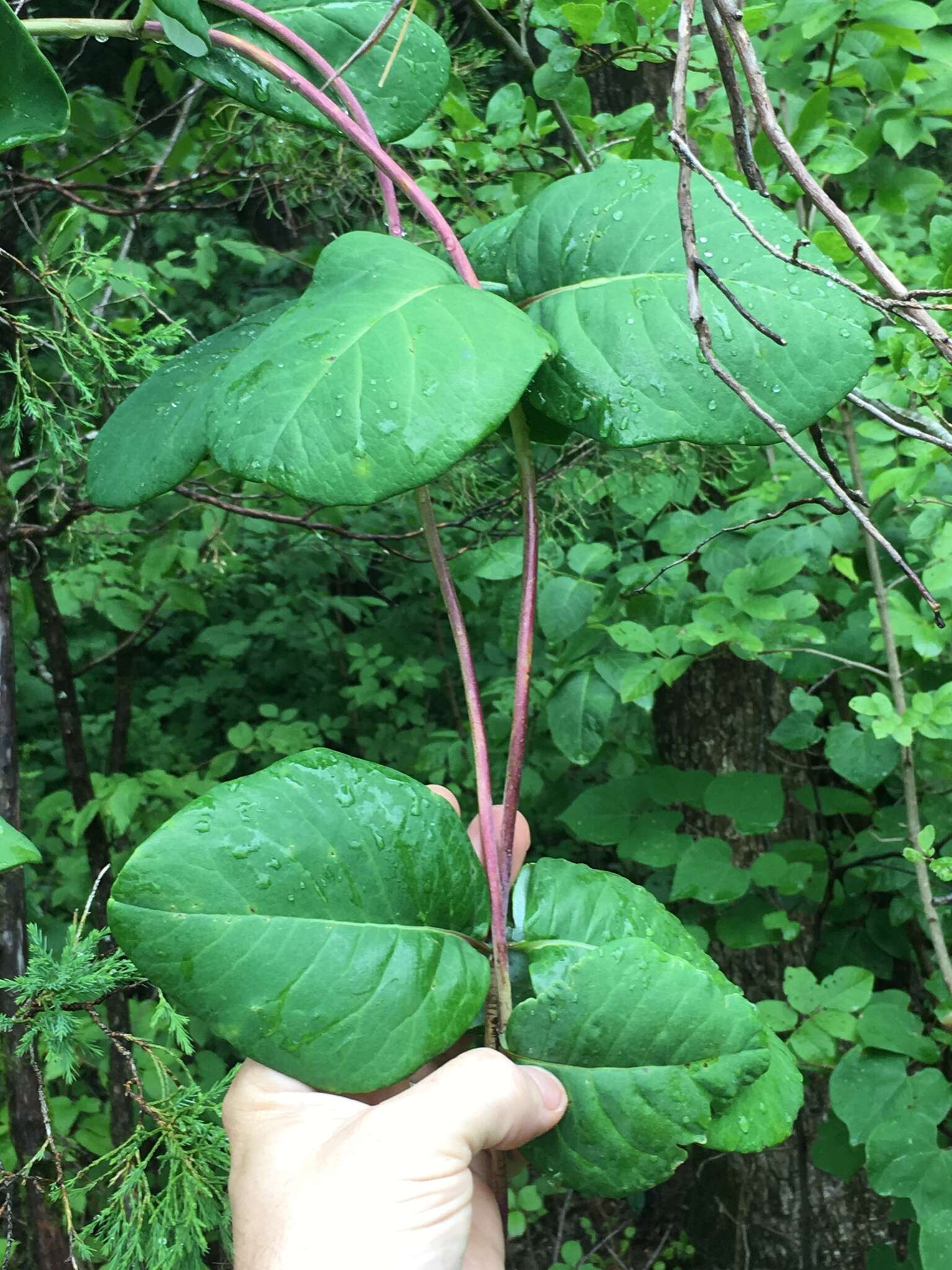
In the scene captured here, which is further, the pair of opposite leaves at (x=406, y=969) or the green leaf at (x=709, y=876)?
the green leaf at (x=709, y=876)

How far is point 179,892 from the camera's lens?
0.57 metres

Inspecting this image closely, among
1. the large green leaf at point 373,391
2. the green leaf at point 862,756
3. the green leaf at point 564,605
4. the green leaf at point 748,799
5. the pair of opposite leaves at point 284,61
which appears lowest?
the green leaf at point 748,799

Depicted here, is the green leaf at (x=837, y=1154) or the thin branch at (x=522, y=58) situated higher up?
the thin branch at (x=522, y=58)

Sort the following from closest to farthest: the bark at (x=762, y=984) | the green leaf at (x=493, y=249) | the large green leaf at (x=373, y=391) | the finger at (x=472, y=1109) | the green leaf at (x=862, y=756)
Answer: the large green leaf at (x=373, y=391), the finger at (x=472, y=1109), the green leaf at (x=493, y=249), the green leaf at (x=862, y=756), the bark at (x=762, y=984)

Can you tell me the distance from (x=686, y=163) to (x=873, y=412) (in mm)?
244

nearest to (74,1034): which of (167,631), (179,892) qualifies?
(179,892)

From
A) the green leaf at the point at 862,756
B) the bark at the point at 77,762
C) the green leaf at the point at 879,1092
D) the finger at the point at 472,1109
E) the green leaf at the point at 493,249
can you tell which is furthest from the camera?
the bark at the point at 77,762

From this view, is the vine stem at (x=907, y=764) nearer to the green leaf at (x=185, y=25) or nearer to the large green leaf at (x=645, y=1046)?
the large green leaf at (x=645, y=1046)

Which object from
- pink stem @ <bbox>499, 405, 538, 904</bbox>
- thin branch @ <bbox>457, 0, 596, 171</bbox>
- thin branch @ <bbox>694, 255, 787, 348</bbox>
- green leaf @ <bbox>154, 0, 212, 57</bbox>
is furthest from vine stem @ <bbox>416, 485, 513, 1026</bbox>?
thin branch @ <bbox>457, 0, 596, 171</bbox>

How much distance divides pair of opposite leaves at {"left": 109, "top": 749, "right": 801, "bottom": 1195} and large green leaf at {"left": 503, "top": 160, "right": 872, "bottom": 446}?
31 centimetres

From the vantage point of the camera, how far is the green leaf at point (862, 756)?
1.36 meters

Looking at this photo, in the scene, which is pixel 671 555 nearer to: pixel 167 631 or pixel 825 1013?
pixel 825 1013

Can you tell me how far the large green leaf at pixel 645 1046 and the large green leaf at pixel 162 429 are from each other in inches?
19.2

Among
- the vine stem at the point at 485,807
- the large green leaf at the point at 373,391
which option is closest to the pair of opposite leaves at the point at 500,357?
the large green leaf at the point at 373,391
